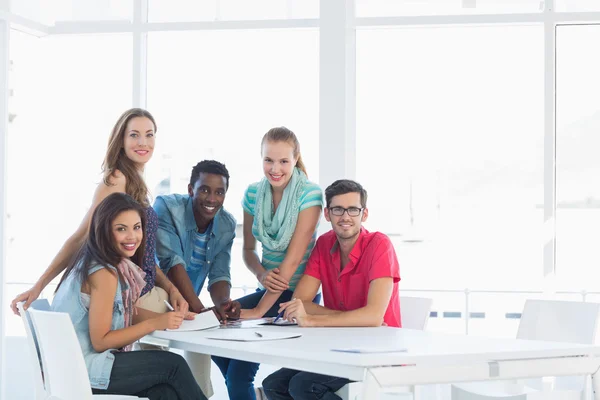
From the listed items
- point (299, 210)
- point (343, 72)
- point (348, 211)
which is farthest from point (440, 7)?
point (348, 211)

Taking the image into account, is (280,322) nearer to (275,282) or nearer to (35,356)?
(275,282)

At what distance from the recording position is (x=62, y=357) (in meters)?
2.68

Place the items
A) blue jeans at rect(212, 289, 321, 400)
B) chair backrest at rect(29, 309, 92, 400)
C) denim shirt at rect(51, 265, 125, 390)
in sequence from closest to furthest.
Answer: chair backrest at rect(29, 309, 92, 400)
denim shirt at rect(51, 265, 125, 390)
blue jeans at rect(212, 289, 321, 400)

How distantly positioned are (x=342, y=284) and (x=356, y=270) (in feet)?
0.27

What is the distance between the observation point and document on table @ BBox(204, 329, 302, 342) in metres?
2.68

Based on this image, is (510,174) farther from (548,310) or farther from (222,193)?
(222,193)

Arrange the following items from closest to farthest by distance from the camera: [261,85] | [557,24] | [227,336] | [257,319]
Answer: [227,336]
[257,319]
[557,24]
[261,85]

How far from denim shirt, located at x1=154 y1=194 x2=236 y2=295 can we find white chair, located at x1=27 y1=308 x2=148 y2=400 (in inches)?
32.6

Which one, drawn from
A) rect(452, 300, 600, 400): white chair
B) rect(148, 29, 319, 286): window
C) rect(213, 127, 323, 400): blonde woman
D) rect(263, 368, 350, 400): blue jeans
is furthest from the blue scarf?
rect(148, 29, 319, 286): window

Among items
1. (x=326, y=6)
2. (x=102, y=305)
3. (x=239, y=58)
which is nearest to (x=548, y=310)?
(x=102, y=305)

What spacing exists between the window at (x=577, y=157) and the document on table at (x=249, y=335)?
2485 mm

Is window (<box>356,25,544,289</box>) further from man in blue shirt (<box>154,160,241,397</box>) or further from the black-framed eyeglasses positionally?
the black-framed eyeglasses

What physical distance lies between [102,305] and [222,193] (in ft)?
2.88

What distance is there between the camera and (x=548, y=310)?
A: 3.39 m
